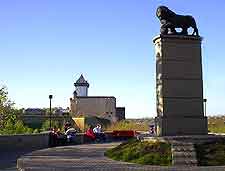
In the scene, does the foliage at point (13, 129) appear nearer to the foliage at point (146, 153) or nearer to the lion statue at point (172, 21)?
the foliage at point (146, 153)

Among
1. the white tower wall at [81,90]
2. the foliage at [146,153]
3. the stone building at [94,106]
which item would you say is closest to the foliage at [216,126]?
the foliage at [146,153]

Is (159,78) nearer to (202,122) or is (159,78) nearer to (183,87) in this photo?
(183,87)

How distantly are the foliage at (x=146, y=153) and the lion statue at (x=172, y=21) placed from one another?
4.92m

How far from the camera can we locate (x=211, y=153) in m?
17.1

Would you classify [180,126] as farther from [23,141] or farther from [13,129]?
[13,129]

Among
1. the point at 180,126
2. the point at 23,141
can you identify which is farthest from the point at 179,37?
the point at 23,141

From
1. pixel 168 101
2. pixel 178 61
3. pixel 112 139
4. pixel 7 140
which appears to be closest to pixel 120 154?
pixel 168 101

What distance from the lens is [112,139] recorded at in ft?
122

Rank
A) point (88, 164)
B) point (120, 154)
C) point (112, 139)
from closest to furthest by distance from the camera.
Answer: point (88, 164) → point (120, 154) → point (112, 139)

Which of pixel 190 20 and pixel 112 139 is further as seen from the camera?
pixel 112 139

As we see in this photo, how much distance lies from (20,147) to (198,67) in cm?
1286

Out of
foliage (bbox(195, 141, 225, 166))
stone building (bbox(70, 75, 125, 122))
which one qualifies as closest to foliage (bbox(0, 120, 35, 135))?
foliage (bbox(195, 141, 225, 166))

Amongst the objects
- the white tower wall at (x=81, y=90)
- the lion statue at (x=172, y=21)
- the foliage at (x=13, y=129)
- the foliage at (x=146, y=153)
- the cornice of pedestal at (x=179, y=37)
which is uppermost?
the white tower wall at (x=81, y=90)

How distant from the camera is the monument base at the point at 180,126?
19.5m
